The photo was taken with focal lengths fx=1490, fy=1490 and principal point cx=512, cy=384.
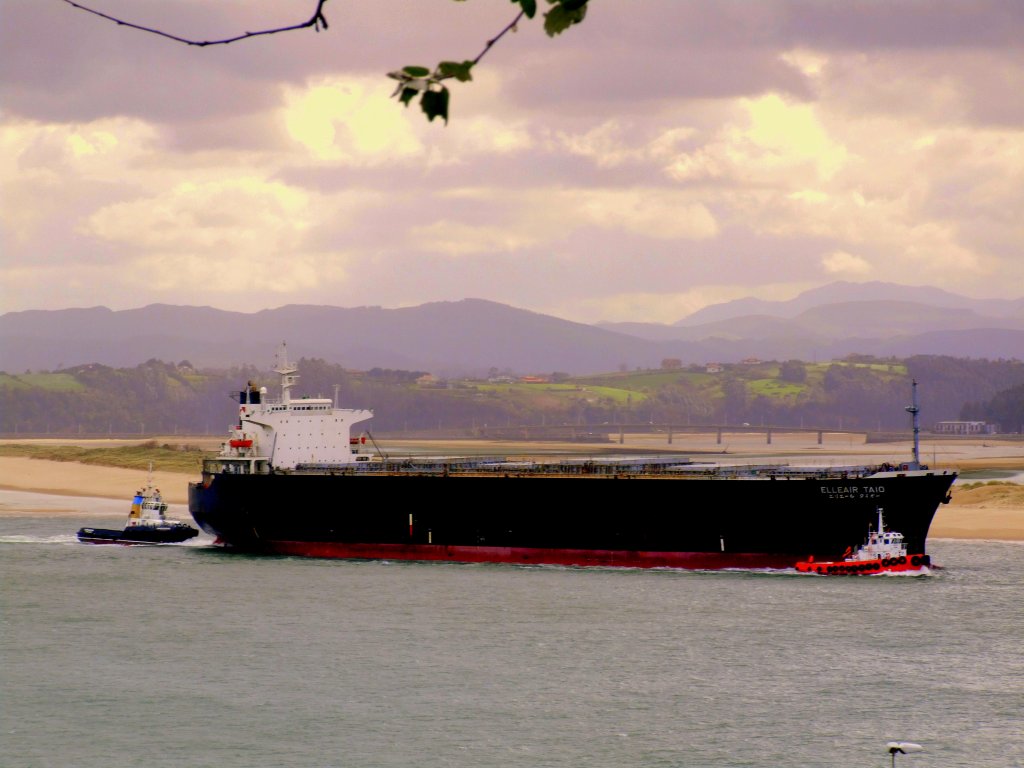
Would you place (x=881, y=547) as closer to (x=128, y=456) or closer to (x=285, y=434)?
(x=285, y=434)

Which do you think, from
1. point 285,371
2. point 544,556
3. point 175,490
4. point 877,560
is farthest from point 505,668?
point 175,490

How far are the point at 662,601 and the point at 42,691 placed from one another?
20.6m

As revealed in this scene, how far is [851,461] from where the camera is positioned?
5148 inches

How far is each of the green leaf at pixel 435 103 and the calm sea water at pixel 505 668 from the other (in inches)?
899

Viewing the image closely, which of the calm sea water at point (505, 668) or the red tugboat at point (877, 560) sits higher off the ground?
the red tugboat at point (877, 560)

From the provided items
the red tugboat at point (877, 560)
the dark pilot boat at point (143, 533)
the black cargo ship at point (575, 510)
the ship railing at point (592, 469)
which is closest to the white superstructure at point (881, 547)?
the red tugboat at point (877, 560)

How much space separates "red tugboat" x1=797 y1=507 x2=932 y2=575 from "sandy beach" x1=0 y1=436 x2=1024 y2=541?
755 inches

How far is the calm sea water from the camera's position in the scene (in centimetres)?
3075

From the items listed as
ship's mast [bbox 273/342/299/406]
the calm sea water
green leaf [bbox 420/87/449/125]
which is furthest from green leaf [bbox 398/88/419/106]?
ship's mast [bbox 273/342/299/406]

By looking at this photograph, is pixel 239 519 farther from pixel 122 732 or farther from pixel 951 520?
pixel 951 520

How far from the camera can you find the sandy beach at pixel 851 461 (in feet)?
257

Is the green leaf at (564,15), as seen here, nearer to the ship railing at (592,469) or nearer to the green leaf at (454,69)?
the green leaf at (454,69)

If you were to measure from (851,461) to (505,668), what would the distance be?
97531 mm

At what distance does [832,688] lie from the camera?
36188mm
